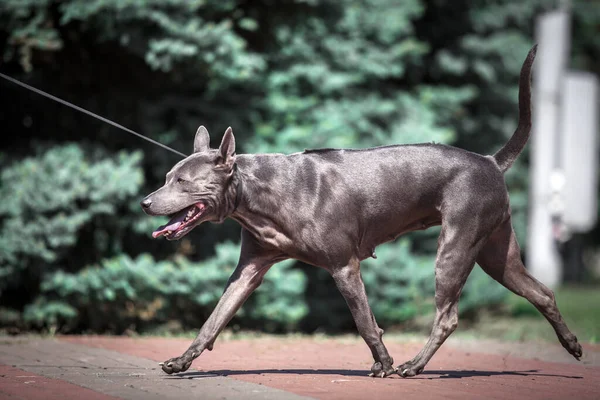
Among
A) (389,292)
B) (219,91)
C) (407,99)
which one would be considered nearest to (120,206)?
(219,91)

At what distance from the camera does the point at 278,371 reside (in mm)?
7543

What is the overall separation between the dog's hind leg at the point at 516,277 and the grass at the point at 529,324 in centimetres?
334

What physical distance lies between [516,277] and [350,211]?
5.10 feet

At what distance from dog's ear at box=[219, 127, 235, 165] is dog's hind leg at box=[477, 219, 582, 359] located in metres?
2.28

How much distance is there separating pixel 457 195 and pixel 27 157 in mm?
7287

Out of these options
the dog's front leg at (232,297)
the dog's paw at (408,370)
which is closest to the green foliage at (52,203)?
the dog's front leg at (232,297)

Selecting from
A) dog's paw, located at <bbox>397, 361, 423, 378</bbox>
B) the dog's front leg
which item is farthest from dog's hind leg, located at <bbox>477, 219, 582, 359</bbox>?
the dog's front leg

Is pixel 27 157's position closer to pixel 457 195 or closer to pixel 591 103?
pixel 457 195

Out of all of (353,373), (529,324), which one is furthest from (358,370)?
(529,324)

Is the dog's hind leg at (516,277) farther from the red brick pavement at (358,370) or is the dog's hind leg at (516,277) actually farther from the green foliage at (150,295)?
the green foliage at (150,295)

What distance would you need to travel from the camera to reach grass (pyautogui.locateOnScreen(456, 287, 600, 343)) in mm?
12523

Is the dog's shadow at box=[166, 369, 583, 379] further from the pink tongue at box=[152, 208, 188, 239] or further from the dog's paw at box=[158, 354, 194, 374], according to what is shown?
the pink tongue at box=[152, 208, 188, 239]

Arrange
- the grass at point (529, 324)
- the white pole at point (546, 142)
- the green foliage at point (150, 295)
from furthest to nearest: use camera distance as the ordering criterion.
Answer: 1. the white pole at point (546, 142)
2. the grass at point (529, 324)
3. the green foliage at point (150, 295)

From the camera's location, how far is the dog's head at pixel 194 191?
6.91 metres
